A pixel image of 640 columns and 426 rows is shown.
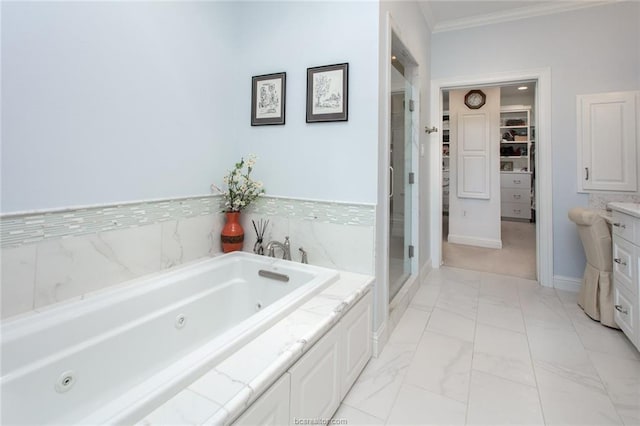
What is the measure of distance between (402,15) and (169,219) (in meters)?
2.23

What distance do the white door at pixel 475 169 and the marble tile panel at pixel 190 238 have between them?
378 centimetres

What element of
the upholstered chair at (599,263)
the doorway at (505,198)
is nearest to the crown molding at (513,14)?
the doorway at (505,198)

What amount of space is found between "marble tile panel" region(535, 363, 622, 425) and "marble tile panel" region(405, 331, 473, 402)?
35cm

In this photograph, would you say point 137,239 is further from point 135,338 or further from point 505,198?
point 505,198

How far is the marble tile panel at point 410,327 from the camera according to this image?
210 cm

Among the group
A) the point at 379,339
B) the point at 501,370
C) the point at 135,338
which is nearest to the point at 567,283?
the point at 501,370

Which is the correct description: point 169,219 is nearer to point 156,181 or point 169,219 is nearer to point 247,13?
point 156,181

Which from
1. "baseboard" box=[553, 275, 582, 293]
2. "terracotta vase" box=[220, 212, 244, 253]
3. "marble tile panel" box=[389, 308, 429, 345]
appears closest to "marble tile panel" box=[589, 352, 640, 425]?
"marble tile panel" box=[389, 308, 429, 345]

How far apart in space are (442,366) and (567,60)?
303 centimetres

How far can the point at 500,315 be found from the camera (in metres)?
2.43

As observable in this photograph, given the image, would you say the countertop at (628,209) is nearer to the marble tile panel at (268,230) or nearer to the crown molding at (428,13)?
the marble tile panel at (268,230)

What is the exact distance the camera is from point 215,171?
7.30ft

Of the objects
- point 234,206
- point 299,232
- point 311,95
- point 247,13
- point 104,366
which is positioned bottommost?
point 104,366

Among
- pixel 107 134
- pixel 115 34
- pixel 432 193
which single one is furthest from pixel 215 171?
pixel 432 193
